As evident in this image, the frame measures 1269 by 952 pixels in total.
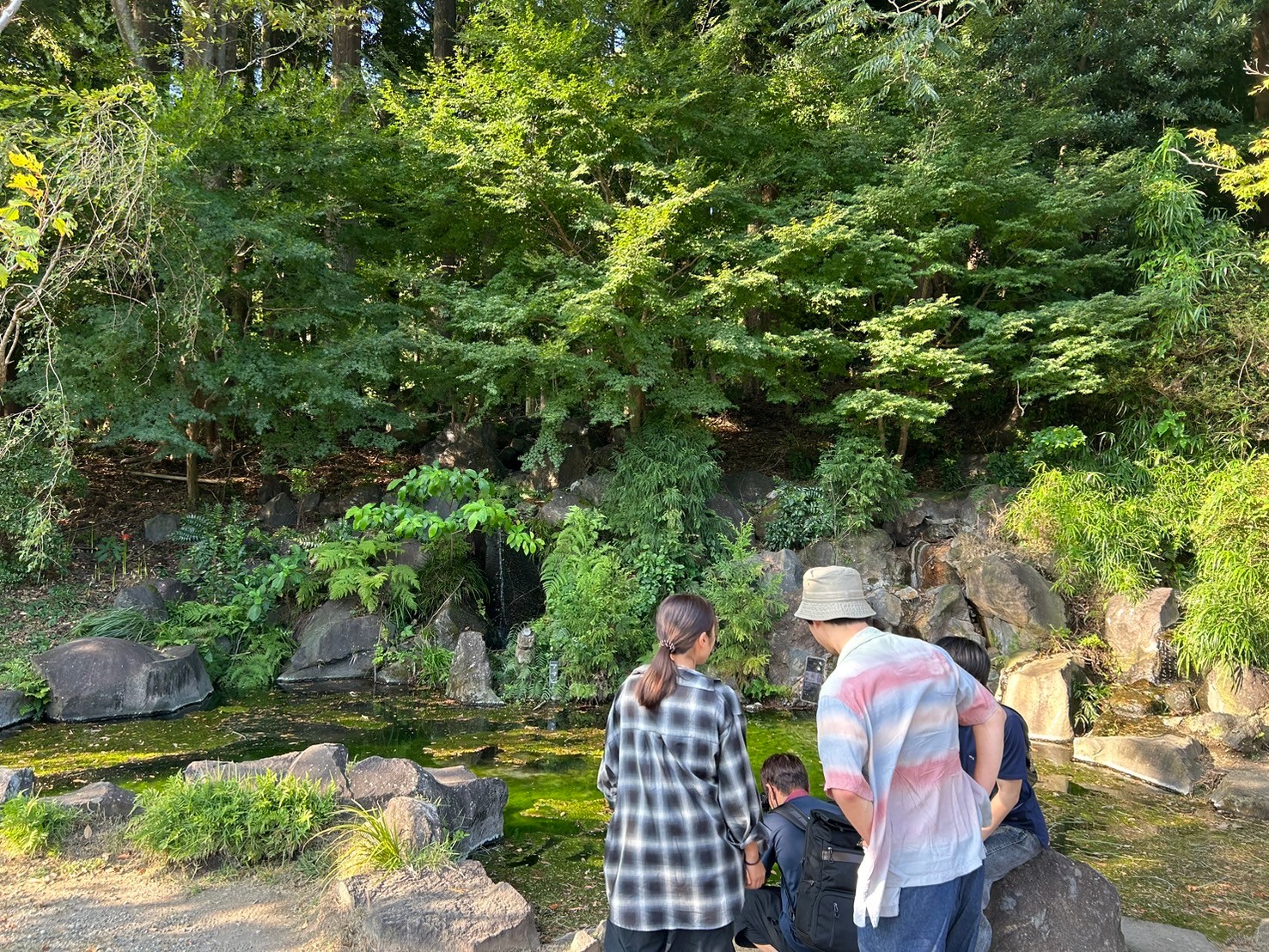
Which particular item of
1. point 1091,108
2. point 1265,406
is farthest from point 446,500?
Result: point 1091,108

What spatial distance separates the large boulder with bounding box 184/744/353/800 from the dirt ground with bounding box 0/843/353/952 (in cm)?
62

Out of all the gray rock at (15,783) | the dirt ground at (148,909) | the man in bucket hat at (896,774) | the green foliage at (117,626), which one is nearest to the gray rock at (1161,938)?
the man in bucket hat at (896,774)

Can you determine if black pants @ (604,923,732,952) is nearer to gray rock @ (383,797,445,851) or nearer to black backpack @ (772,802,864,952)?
black backpack @ (772,802,864,952)

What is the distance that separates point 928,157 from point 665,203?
3639mm

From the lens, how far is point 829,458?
11.0 metres

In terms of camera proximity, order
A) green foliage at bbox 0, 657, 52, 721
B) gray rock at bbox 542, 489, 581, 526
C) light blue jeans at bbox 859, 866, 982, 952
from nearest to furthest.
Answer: light blue jeans at bbox 859, 866, 982, 952, green foliage at bbox 0, 657, 52, 721, gray rock at bbox 542, 489, 581, 526

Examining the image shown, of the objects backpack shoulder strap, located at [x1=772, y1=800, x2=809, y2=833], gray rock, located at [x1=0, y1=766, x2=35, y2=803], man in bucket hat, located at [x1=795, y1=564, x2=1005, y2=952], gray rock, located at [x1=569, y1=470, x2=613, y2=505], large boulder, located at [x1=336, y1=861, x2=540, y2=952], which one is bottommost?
large boulder, located at [x1=336, y1=861, x2=540, y2=952]

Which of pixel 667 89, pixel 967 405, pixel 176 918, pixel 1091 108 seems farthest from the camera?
pixel 967 405

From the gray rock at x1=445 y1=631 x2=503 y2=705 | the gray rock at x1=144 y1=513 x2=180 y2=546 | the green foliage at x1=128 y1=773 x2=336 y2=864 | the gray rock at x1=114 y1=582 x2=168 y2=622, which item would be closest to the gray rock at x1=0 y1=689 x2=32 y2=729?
the gray rock at x1=114 y1=582 x2=168 y2=622

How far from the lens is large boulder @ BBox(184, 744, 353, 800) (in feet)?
16.7

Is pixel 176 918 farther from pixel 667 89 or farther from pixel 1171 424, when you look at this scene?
pixel 1171 424

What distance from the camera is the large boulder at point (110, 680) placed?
8.15m

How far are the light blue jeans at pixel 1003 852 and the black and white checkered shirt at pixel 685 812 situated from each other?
52.7 inches

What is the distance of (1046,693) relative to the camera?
809cm
